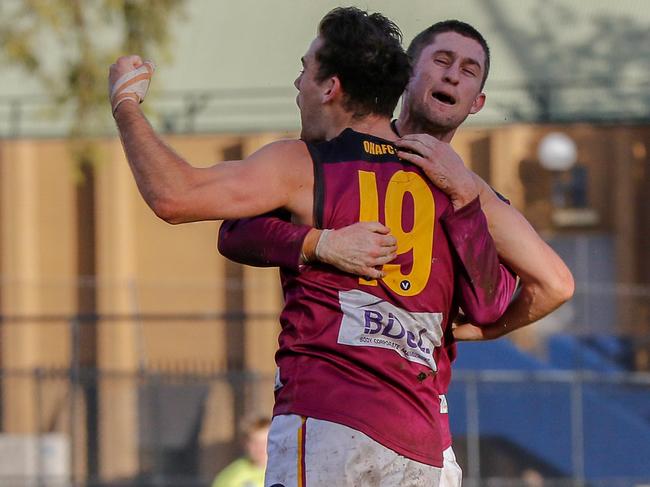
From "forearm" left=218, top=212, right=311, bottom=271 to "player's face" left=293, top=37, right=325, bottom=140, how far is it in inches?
12.2

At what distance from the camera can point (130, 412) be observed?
15180 mm

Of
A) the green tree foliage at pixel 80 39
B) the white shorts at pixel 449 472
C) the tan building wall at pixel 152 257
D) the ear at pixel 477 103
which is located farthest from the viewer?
the tan building wall at pixel 152 257

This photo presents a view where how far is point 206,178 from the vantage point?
3820mm

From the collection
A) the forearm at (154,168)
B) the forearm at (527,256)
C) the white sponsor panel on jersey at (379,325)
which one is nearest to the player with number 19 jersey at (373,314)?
the white sponsor panel on jersey at (379,325)

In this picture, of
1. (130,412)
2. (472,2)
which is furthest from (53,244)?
(472,2)

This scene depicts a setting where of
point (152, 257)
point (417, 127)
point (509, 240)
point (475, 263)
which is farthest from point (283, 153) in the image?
point (152, 257)

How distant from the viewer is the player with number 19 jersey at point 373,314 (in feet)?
12.7

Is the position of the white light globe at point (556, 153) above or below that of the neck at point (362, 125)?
above

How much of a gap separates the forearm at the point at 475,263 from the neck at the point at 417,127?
802 mm

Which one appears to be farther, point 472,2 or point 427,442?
point 472,2

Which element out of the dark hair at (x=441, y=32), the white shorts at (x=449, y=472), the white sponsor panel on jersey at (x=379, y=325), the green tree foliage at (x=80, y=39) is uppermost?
the green tree foliage at (x=80, y=39)

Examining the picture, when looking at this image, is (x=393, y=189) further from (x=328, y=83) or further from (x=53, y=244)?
(x=53, y=244)

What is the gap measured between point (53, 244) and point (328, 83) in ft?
50.3

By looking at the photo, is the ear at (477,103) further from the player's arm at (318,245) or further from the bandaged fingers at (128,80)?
the bandaged fingers at (128,80)
